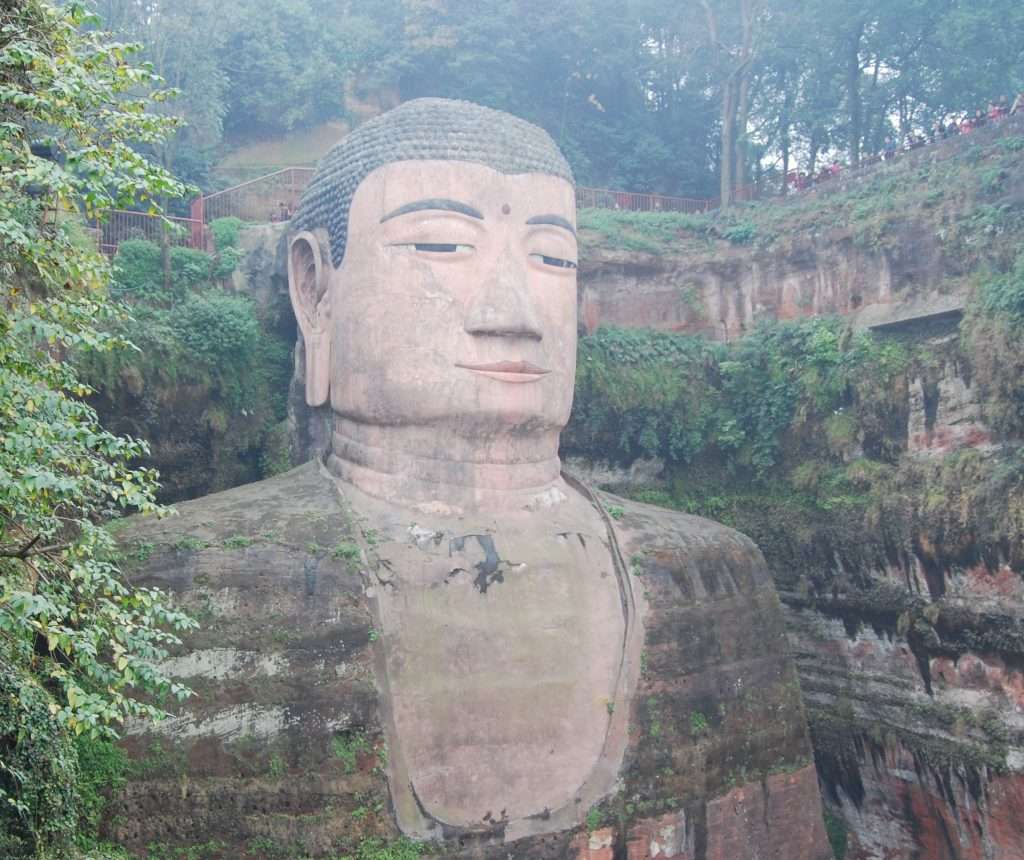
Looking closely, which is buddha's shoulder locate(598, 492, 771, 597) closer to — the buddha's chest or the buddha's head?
the buddha's chest

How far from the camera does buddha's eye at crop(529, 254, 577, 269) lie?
30.8 feet

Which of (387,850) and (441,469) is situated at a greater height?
(441,469)

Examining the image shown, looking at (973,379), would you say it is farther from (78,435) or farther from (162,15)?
(162,15)

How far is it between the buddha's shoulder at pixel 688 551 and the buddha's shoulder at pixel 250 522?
2586 millimetres

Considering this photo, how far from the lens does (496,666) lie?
826 centimetres

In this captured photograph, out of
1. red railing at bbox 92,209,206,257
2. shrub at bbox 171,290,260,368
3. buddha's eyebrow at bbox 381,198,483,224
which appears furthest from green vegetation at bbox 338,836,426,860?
red railing at bbox 92,209,206,257

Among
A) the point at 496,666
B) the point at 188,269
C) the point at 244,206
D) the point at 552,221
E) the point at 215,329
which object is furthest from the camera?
the point at 244,206

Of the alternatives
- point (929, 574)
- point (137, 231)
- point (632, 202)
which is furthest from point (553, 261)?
point (632, 202)

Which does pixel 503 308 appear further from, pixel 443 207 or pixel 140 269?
pixel 140 269

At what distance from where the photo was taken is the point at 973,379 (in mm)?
11266

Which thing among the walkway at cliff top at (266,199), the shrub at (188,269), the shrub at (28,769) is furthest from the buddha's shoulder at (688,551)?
the walkway at cliff top at (266,199)

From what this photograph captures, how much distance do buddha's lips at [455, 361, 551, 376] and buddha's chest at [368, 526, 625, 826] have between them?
1.39 metres

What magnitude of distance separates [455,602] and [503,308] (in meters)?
2.48

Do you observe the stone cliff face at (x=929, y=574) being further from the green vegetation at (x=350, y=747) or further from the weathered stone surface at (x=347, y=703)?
the green vegetation at (x=350, y=747)
